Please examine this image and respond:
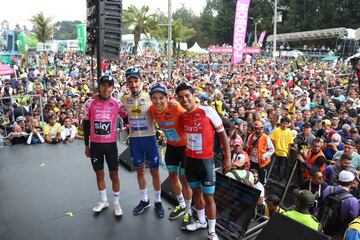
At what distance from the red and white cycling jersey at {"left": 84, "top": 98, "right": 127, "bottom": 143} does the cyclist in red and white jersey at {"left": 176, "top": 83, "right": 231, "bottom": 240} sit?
96cm

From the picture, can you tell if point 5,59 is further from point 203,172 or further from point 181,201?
point 203,172

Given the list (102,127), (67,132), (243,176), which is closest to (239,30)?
(67,132)

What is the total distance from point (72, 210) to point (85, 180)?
3.43 ft

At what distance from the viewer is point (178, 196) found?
3.95m

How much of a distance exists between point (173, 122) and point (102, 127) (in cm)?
89

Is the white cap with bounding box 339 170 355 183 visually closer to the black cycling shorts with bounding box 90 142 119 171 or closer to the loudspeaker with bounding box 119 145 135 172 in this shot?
A: the black cycling shorts with bounding box 90 142 119 171

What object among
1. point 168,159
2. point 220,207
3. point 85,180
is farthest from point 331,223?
point 85,180

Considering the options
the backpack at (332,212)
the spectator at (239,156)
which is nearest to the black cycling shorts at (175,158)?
the spectator at (239,156)

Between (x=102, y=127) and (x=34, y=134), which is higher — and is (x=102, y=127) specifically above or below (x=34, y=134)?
above

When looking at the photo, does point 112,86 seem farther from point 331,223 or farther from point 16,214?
point 331,223

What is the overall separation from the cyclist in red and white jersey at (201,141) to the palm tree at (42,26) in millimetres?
35498

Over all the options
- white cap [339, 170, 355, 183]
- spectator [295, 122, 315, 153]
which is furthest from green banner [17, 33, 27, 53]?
white cap [339, 170, 355, 183]

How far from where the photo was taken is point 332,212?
13.2 feet

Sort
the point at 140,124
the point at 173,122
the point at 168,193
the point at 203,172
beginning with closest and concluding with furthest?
the point at 203,172 → the point at 173,122 → the point at 140,124 → the point at 168,193
